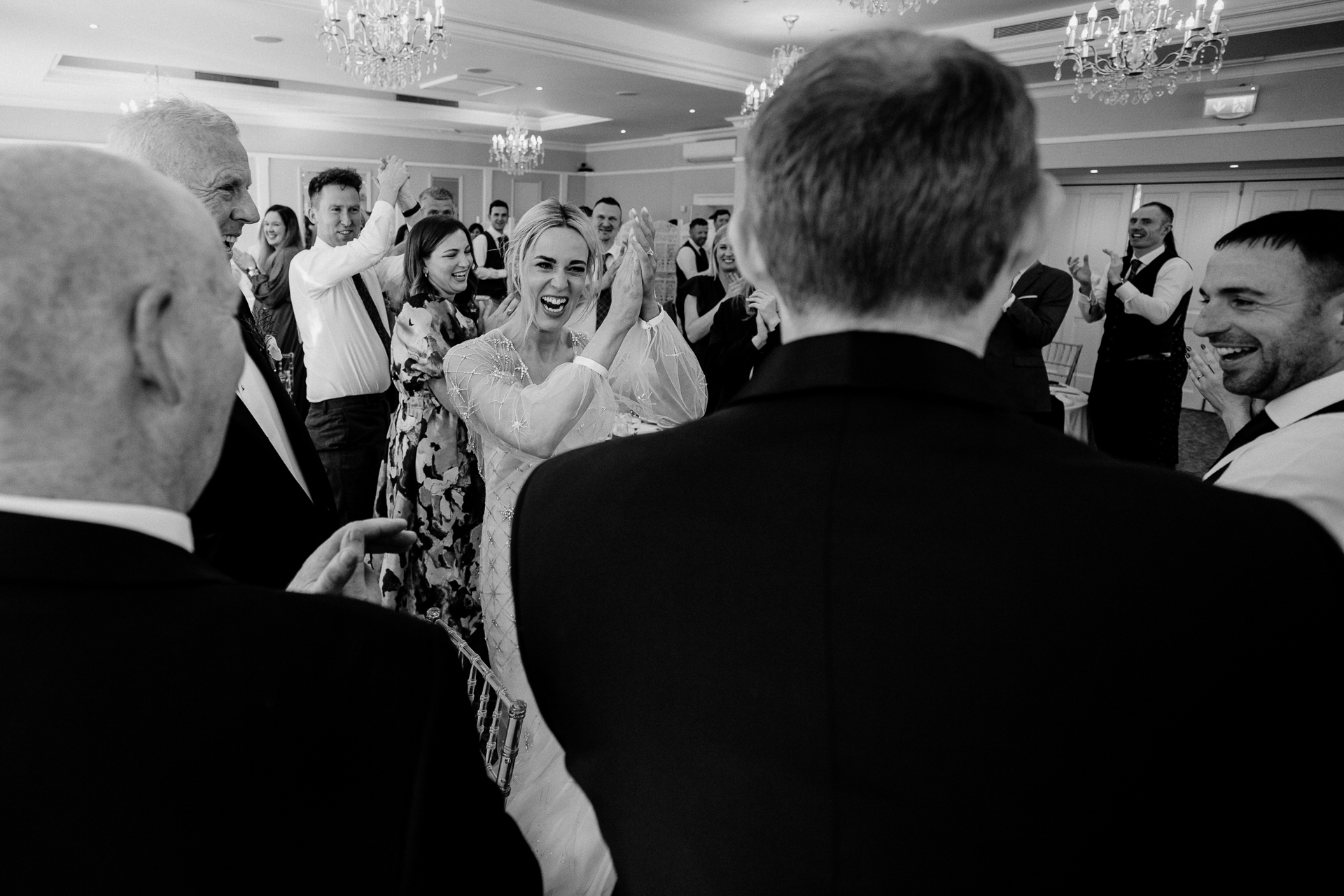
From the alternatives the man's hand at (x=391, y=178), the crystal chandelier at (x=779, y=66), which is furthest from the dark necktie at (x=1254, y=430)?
the crystal chandelier at (x=779, y=66)

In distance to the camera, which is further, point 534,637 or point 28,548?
point 534,637

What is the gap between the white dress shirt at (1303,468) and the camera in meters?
1.22

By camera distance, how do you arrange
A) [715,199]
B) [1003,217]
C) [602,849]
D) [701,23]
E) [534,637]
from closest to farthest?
[1003,217], [534,637], [602,849], [701,23], [715,199]

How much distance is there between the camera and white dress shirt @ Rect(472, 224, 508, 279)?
488 cm

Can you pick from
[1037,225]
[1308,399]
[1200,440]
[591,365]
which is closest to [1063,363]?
[1200,440]

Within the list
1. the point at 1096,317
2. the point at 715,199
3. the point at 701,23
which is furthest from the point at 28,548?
the point at 715,199

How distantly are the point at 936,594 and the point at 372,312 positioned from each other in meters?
3.28

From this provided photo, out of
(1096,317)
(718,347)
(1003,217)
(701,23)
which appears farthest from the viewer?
(701,23)

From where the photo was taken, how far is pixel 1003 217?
63 centimetres

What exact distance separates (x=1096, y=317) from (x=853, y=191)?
5.48 meters

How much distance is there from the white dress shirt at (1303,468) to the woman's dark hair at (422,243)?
2.61 m

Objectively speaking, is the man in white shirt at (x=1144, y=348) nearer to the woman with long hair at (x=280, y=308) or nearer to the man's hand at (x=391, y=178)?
the man's hand at (x=391, y=178)

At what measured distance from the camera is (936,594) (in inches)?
22.8

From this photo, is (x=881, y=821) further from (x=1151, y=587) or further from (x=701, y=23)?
(x=701, y=23)
